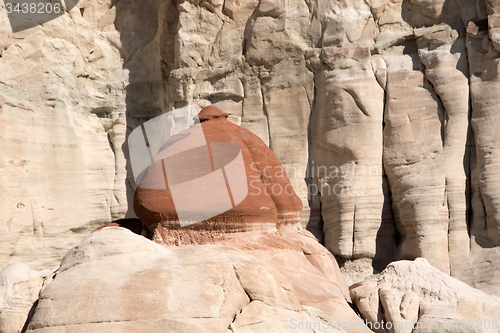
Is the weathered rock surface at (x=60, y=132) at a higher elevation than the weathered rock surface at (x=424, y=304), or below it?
higher

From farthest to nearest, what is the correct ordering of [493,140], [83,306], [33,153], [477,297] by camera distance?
[33,153]
[493,140]
[477,297]
[83,306]

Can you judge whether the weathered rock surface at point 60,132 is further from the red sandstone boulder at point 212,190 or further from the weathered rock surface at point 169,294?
the weathered rock surface at point 169,294

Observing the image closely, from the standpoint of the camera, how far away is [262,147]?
22.7 ft

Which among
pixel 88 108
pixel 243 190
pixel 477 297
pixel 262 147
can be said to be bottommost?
pixel 477 297

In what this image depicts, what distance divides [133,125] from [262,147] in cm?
663

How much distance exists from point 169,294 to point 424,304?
2.70m

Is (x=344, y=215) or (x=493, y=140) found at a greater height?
(x=493, y=140)

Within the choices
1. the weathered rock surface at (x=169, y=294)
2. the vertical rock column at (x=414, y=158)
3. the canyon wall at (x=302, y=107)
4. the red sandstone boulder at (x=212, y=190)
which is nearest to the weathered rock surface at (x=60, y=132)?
the canyon wall at (x=302, y=107)

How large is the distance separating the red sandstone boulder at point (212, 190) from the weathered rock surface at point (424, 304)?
143 cm

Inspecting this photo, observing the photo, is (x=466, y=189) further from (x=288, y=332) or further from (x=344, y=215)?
(x=288, y=332)

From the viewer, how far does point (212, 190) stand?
6.04m

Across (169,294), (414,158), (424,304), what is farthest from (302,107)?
(169,294)

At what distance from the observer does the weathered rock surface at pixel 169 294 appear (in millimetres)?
4316

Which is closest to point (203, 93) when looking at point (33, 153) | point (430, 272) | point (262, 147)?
point (33, 153)
